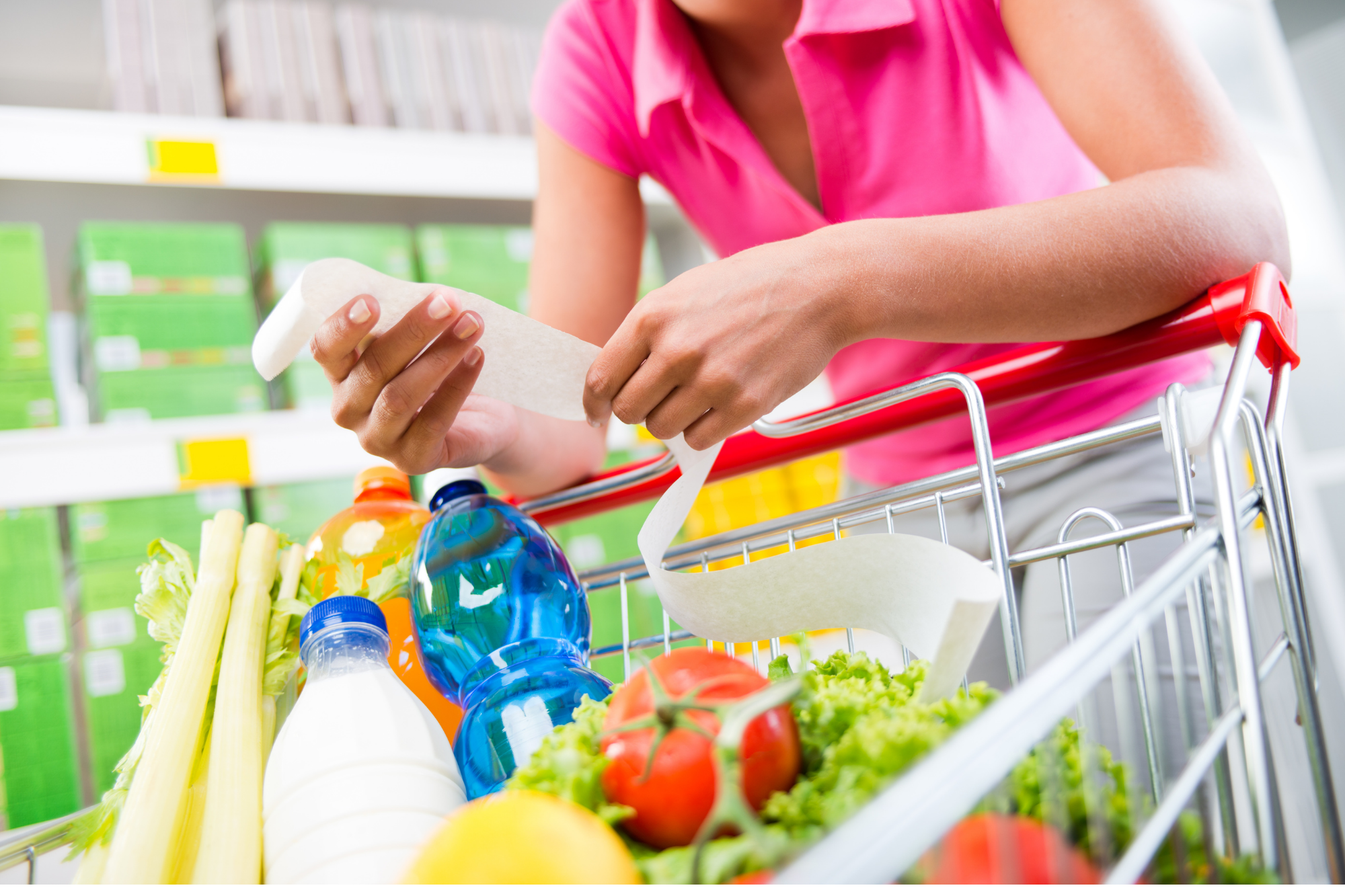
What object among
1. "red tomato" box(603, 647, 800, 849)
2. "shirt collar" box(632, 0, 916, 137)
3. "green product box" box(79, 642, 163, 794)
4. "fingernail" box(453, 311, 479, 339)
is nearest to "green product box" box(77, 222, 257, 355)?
"green product box" box(79, 642, 163, 794)

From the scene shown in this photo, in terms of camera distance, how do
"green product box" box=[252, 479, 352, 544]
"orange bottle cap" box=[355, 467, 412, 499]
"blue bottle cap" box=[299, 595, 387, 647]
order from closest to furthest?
"blue bottle cap" box=[299, 595, 387, 647]
"orange bottle cap" box=[355, 467, 412, 499]
"green product box" box=[252, 479, 352, 544]

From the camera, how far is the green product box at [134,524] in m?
1.29

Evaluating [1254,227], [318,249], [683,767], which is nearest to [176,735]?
[683,767]

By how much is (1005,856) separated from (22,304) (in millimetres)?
1477

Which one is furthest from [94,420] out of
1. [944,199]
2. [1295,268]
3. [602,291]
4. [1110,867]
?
[1295,268]

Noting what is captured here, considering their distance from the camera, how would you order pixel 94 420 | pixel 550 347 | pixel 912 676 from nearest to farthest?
1. pixel 912 676
2. pixel 550 347
3. pixel 94 420

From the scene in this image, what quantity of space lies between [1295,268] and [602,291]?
2213 millimetres

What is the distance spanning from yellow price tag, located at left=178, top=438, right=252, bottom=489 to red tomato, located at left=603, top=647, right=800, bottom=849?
4.06ft

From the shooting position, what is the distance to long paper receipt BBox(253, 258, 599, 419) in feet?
1.51

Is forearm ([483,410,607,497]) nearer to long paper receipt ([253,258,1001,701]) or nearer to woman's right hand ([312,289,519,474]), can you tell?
woman's right hand ([312,289,519,474])

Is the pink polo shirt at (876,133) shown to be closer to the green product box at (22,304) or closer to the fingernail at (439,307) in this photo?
the fingernail at (439,307)

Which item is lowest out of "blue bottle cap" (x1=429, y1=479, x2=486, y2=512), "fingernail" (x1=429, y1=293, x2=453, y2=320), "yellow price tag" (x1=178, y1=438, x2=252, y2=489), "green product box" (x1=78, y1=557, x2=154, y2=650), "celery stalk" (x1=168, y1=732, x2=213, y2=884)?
"celery stalk" (x1=168, y1=732, x2=213, y2=884)

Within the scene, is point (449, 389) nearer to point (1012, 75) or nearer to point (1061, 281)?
point (1061, 281)

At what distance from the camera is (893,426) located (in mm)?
646
